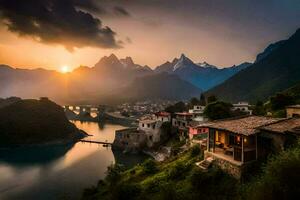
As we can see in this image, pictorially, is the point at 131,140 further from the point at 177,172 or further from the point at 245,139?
the point at 245,139

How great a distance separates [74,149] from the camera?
85.9 metres

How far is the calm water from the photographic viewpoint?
156 ft

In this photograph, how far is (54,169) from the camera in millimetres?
63625

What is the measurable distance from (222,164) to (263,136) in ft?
12.8

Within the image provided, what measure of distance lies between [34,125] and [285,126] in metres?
99.5

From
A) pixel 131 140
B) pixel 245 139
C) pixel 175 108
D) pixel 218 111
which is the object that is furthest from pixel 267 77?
pixel 245 139

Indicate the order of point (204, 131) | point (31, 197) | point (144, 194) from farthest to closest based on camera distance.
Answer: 1. point (204, 131)
2. point (31, 197)
3. point (144, 194)

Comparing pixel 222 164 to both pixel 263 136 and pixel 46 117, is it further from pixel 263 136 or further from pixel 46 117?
pixel 46 117

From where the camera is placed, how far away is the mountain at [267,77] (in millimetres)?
128750

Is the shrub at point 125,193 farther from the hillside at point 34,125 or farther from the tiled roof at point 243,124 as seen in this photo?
the hillside at point 34,125

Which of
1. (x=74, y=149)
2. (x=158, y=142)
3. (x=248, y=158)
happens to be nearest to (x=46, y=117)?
(x=74, y=149)

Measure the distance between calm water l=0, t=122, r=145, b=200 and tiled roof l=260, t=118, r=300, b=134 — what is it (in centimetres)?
3276

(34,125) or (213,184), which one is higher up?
(213,184)

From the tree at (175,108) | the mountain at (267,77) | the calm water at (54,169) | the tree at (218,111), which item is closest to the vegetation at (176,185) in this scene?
the calm water at (54,169)
